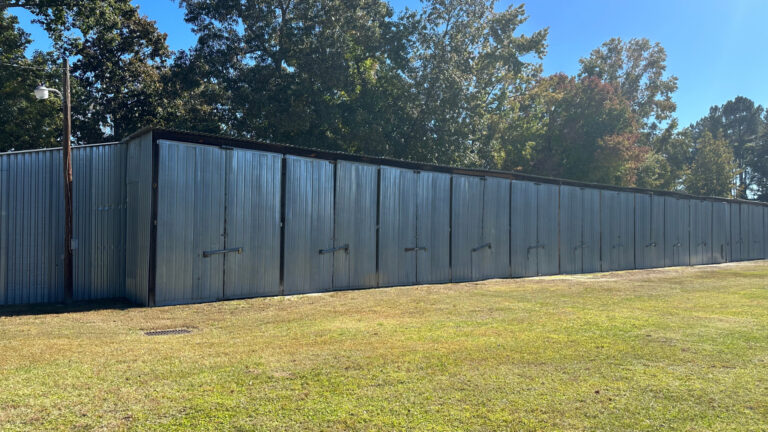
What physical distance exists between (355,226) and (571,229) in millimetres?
11740

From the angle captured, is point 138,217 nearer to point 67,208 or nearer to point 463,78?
point 67,208

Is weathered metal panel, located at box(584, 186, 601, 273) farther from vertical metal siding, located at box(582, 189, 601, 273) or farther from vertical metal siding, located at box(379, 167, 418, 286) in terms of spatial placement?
vertical metal siding, located at box(379, 167, 418, 286)

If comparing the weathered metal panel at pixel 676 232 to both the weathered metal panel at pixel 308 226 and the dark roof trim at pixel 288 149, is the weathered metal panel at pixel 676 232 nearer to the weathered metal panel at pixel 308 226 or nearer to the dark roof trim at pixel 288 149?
the dark roof trim at pixel 288 149

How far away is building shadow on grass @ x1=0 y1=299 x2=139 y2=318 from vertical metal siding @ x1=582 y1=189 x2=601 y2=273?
18.9 meters

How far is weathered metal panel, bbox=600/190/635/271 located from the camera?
24.5 metres

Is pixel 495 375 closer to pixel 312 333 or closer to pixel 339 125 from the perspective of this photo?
pixel 312 333

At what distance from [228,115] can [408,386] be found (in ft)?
84.9

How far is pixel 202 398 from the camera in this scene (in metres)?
5.02

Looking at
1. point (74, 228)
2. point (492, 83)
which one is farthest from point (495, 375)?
point (492, 83)

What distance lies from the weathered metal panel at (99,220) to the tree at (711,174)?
6451cm

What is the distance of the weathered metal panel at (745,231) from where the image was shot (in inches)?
1404

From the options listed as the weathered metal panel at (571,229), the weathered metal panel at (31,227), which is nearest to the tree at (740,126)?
the weathered metal panel at (571,229)

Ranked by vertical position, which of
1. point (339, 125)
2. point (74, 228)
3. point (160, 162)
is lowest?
point (74, 228)

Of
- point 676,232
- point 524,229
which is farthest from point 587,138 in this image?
point 524,229
